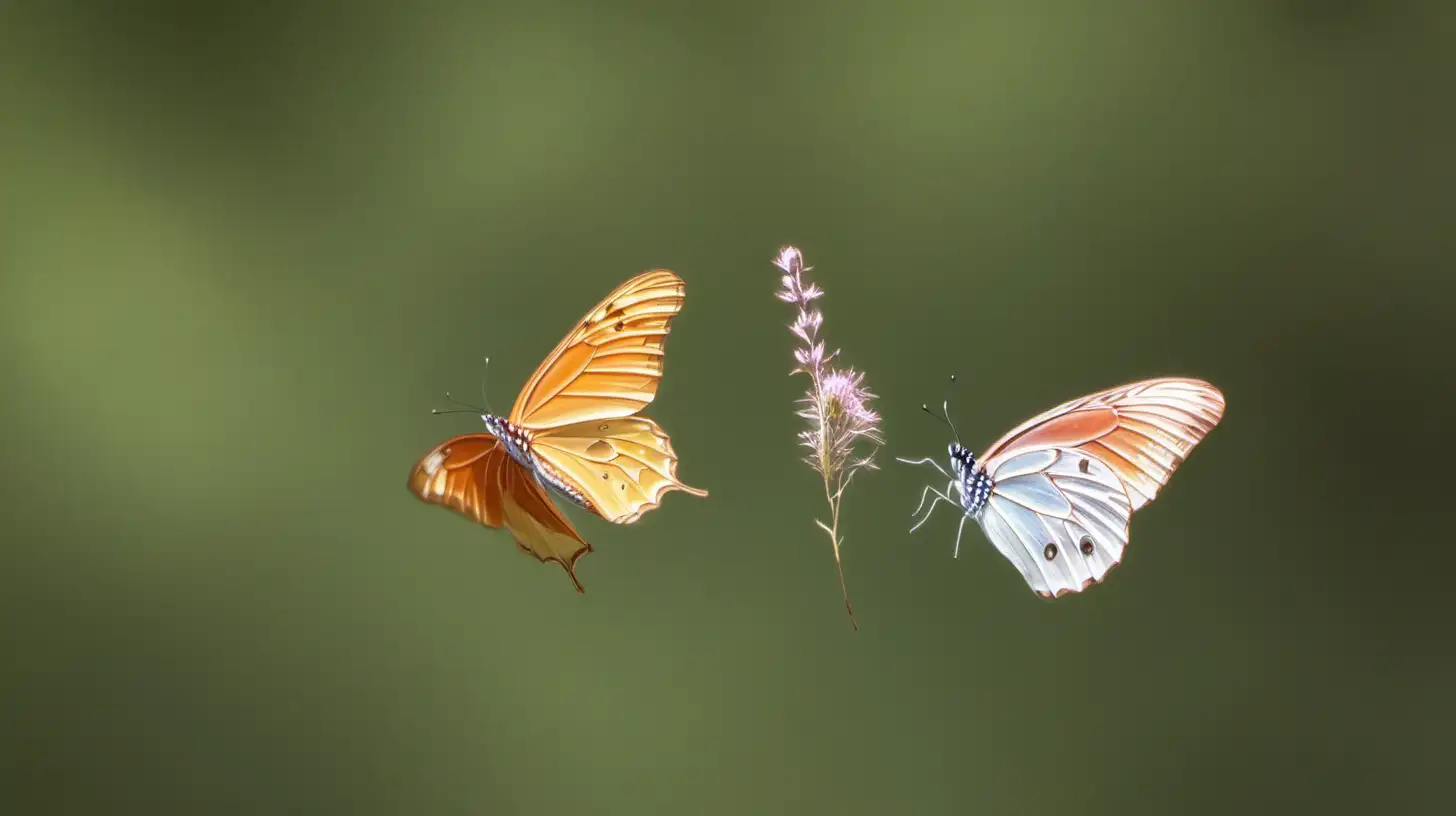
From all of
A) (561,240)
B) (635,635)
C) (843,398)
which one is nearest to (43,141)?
(561,240)

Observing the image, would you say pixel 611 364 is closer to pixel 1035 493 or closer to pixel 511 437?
pixel 511 437

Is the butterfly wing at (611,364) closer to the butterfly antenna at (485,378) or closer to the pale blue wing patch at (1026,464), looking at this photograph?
the pale blue wing patch at (1026,464)

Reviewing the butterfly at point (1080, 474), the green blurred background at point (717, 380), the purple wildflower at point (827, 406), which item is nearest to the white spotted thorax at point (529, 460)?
the purple wildflower at point (827, 406)

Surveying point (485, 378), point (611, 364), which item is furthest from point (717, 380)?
point (611, 364)

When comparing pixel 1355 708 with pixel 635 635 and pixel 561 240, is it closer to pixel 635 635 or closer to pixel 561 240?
pixel 635 635

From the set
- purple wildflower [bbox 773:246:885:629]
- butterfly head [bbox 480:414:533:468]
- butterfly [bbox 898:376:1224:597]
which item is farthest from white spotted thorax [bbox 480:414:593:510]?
butterfly [bbox 898:376:1224:597]

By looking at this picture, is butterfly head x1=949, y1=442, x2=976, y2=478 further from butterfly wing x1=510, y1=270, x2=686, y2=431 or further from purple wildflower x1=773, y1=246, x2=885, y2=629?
butterfly wing x1=510, y1=270, x2=686, y2=431
